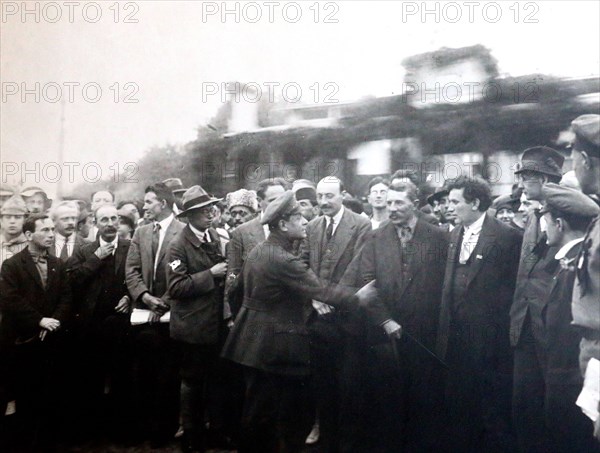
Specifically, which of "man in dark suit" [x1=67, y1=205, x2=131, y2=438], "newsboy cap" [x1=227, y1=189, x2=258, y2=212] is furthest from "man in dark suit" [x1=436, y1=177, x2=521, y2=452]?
"man in dark suit" [x1=67, y1=205, x2=131, y2=438]

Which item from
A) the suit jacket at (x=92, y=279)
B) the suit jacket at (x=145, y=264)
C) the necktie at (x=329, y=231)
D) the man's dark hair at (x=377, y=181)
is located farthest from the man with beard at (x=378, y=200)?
the suit jacket at (x=92, y=279)

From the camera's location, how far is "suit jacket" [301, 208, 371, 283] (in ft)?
12.9

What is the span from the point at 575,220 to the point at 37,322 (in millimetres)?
3766

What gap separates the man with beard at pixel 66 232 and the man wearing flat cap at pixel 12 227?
0.24 meters

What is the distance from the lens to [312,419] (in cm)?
396

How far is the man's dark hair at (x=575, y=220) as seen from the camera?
144 inches

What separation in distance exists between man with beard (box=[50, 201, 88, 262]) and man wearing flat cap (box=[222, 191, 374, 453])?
1.37 metres

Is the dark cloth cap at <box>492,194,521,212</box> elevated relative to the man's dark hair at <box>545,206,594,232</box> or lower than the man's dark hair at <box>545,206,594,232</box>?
elevated

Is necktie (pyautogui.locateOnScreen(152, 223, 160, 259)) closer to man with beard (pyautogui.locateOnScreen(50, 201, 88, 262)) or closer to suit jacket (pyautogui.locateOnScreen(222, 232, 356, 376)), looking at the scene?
man with beard (pyautogui.locateOnScreen(50, 201, 88, 262))

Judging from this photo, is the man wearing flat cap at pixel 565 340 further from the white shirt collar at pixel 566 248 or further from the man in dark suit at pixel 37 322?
the man in dark suit at pixel 37 322

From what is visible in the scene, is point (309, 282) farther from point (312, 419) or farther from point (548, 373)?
point (548, 373)

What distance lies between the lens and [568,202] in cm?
368

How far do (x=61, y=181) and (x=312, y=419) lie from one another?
2.51 m

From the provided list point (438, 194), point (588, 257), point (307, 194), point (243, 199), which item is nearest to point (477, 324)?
point (588, 257)
